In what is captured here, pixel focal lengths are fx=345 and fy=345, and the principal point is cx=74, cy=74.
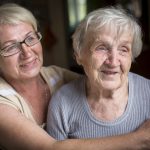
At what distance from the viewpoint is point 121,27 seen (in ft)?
4.77

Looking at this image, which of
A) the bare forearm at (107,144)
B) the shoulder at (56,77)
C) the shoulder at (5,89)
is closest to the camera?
the bare forearm at (107,144)

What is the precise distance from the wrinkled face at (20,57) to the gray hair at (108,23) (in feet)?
0.81

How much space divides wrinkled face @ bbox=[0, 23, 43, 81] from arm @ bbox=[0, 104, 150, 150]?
0.76ft

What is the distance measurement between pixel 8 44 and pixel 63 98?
0.36 metres

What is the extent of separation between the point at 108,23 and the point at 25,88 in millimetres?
563

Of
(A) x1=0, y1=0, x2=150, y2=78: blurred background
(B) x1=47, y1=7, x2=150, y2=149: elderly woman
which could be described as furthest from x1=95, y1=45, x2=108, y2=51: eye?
(A) x1=0, y1=0, x2=150, y2=78: blurred background

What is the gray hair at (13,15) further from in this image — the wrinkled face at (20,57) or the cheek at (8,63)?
the cheek at (8,63)

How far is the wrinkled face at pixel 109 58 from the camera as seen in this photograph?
4.79 ft

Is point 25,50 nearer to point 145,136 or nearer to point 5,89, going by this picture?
point 5,89

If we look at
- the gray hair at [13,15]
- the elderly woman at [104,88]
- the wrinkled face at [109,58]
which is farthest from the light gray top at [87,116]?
the gray hair at [13,15]

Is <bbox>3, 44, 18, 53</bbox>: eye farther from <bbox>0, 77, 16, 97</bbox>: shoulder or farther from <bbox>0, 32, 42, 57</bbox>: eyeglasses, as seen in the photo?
<bbox>0, 77, 16, 97</bbox>: shoulder

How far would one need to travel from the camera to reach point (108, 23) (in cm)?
145

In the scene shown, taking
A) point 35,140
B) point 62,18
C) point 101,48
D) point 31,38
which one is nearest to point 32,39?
point 31,38

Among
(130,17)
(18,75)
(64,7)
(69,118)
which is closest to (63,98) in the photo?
(69,118)
